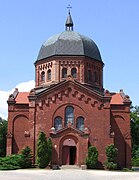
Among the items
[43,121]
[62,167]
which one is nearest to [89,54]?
[43,121]

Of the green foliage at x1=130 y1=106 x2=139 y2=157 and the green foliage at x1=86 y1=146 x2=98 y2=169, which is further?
the green foliage at x1=130 y1=106 x2=139 y2=157

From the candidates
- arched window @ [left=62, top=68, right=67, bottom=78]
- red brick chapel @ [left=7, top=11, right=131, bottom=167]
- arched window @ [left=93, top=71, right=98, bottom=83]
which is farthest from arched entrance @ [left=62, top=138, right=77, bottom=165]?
arched window @ [left=93, top=71, right=98, bottom=83]

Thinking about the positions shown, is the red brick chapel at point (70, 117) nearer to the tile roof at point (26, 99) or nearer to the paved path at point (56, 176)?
the tile roof at point (26, 99)

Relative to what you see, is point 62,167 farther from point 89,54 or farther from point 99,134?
point 89,54

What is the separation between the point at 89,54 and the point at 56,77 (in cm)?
609

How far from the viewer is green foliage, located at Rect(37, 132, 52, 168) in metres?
41.2

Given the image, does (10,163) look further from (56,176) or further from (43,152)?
(56,176)

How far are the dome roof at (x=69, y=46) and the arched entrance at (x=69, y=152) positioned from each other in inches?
542

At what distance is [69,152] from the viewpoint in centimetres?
4347

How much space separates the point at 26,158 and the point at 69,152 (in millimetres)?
5338

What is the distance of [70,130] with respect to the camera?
43.1 m

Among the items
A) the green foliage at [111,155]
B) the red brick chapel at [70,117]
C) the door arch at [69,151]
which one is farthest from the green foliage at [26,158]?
the green foliage at [111,155]

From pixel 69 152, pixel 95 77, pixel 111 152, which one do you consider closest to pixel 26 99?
pixel 95 77

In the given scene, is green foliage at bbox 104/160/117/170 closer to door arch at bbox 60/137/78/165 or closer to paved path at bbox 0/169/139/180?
door arch at bbox 60/137/78/165
